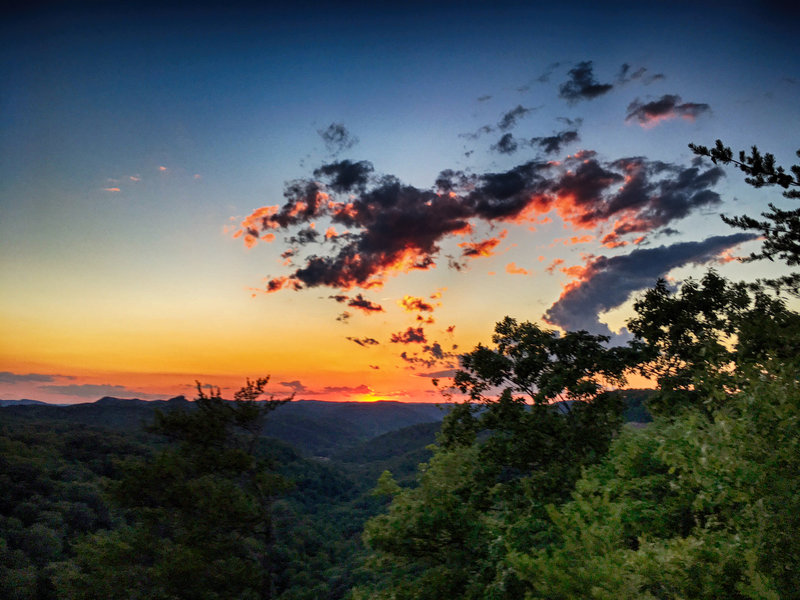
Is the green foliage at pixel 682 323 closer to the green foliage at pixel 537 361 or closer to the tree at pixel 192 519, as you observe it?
the green foliage at pixel 537 361

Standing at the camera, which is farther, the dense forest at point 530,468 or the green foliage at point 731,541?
the dense forest at point 530,468

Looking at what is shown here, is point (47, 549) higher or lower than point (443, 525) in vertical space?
lower

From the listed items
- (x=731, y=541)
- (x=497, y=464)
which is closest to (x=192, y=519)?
(x=497, y=464)

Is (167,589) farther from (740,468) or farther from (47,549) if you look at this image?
(47,549)

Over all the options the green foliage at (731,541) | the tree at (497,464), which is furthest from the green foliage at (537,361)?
the green foliage at (731,541)

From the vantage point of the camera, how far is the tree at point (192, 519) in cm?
1952

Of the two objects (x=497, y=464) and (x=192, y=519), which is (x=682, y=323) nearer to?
(x=497, y=464)

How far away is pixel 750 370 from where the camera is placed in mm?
9172

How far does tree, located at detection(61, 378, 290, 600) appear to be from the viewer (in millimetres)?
19516

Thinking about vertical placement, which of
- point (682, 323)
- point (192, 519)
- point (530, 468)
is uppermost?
point (682, 323)

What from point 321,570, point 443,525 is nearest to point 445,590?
point 443,525

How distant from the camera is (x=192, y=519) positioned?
20656 mm

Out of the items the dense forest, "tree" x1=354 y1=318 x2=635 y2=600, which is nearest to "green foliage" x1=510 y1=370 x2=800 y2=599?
the dense forest

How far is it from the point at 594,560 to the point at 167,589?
1975 cm
